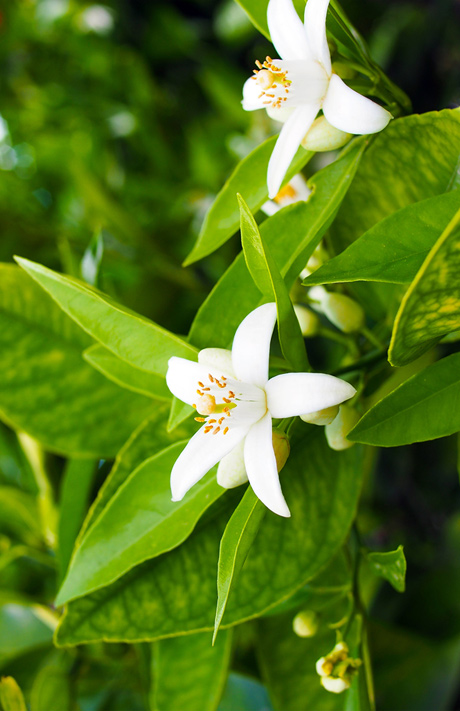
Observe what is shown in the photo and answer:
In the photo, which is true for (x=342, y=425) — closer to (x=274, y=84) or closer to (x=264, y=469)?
(x=264, y=469)

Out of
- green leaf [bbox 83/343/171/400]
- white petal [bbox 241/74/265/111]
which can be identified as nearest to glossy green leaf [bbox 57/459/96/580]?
green leaf [bbox 83/343/171/400]

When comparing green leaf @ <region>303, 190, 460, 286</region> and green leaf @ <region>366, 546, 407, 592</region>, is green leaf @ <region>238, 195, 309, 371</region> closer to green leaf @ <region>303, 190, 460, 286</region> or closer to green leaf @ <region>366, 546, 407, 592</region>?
green leaf @ <region>303, 190, 460, 286</region>

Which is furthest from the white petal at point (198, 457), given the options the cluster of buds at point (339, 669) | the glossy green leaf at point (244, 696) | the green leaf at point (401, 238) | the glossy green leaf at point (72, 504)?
the glossy green leaf at point (244, 696)

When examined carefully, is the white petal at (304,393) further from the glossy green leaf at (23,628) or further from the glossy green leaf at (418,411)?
the glossy green leaf at (23,628)

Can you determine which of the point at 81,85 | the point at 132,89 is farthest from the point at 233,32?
the point at 81,85

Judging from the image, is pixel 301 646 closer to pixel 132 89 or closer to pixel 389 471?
pixel 389 471

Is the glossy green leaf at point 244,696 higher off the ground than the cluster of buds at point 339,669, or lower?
lower

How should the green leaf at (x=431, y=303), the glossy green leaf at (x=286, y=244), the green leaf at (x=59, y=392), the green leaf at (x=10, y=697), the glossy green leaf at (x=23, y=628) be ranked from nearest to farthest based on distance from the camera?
the green leaf at (x=431, y=303)
the glossy green leaf at (x=286, y=244)
the green leaf at (x=10, y=697)
the green leaf at (x=59, y=392)
the glossy green leaf at (x=23, y=628)
